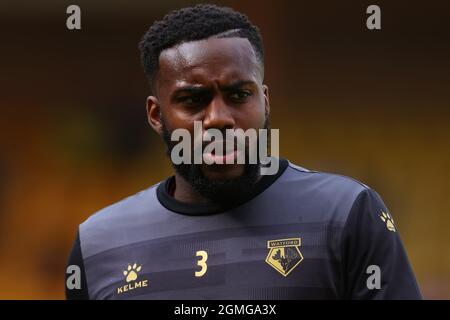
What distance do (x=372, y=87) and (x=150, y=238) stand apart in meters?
3.53

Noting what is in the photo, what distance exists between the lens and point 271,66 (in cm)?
546

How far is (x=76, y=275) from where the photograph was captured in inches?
95.7

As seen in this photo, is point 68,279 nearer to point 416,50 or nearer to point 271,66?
point 271,66

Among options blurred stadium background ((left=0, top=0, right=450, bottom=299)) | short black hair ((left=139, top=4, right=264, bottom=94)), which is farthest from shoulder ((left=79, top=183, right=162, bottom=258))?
blurred stadium background ((left=0, top=0, right=450, bottom=299))

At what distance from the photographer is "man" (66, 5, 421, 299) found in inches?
83.8

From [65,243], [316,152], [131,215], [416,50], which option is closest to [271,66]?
[316,152]

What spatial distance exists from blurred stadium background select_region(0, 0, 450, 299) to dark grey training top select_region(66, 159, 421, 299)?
309 cm

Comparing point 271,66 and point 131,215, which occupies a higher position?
point 271,66

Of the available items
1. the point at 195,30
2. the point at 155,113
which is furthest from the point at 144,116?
the point at 195,30

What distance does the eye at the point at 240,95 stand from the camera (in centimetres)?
221

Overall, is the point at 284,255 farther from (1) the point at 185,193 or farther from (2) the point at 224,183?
(1) the point at 185,193

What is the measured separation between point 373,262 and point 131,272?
2.12 feet

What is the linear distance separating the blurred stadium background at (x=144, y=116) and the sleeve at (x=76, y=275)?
302cm

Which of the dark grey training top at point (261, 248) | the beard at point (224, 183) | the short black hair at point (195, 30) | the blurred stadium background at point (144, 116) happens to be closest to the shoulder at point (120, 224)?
the dark grey training top at point (261, 248)
